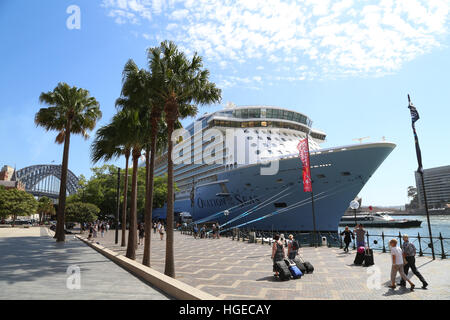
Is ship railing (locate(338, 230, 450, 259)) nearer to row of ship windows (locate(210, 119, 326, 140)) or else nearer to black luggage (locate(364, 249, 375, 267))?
black luggage (locate(364, 249, 375, 267))

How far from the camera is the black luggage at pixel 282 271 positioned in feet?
27.4

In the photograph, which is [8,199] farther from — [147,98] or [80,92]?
[147,98]

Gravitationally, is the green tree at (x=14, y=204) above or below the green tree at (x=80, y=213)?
above

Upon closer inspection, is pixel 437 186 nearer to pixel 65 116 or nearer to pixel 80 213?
pixel 80 213

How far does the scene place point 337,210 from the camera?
23609mm

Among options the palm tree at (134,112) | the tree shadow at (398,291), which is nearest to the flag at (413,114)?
the tree shadow at (398,291)

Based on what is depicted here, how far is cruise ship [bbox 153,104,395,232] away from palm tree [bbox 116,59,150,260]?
1978 millimetres

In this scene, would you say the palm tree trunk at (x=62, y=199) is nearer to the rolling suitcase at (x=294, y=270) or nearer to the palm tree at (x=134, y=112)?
the palm tree at (x=134, y=112)

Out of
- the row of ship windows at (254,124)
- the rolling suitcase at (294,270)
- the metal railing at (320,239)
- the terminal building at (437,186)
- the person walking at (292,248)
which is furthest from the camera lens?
the terminal building at (437,186)

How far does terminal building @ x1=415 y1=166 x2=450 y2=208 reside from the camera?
136 metres

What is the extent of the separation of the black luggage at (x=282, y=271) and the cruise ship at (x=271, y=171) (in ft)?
25.0

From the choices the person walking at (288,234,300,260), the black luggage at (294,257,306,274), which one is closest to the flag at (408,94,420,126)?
the person walking at (288,234,300,260)

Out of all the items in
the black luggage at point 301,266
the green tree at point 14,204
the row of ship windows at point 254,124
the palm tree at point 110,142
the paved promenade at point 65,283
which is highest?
the row of ship windows at point 254,124
